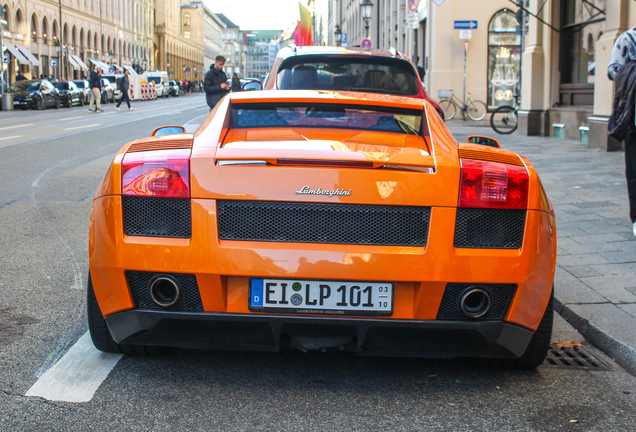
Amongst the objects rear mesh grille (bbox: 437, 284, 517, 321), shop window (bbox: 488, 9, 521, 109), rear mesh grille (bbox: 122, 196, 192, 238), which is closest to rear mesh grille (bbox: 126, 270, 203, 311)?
rear mesh grille (bbox: 122, 196, 192, 238)

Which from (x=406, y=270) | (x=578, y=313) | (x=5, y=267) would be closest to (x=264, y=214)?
(x=406, y=270)

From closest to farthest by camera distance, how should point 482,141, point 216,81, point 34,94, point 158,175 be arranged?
point 158,175
point 482,141
point 216,81
point 34,94

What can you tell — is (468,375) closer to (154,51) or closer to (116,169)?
(116,169)

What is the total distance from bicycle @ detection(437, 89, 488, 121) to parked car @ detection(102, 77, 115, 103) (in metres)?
28.1

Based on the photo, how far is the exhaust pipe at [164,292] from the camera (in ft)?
9.08

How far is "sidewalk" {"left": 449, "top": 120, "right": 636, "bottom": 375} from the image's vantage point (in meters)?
3.81

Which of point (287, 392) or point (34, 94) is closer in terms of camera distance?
point (287, 392)

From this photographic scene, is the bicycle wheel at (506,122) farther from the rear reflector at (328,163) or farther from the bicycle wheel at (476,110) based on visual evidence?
the rear reflector at (328,163)

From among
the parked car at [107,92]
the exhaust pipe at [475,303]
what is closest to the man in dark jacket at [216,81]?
the exhaust pipe at [475,303]

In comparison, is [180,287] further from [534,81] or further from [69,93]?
[69,93]

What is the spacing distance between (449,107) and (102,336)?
72.9 feet

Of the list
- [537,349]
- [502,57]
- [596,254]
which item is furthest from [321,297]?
[502,57]

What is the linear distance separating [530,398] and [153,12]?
113m

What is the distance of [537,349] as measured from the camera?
3.14m
